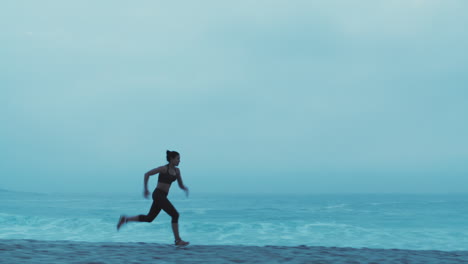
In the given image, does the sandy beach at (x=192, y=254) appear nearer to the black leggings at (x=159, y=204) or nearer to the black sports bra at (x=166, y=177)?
the black leggings at (x=159, y=204)

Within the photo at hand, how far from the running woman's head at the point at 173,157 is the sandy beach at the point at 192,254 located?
5.13 feet

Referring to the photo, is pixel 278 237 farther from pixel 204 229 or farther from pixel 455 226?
pixel 455 226

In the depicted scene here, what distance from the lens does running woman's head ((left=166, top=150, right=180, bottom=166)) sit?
7383mm

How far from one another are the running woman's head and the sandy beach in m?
1.56

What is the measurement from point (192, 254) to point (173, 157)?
1.70 m

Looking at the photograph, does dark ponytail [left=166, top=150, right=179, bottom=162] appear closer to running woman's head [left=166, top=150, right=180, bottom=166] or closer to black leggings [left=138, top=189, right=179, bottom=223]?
running woman's head [left=166, top=150, right=180, bottom=166]

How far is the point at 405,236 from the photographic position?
22.5 metres

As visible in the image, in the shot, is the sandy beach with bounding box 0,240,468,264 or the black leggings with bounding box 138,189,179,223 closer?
the sandy beach with bounding box 0,240,468,264

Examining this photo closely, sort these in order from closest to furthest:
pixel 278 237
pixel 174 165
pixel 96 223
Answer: pixel 174 165 < pixel 278 237 < pixel 96 223

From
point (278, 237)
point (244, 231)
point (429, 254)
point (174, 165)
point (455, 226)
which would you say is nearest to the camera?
point (174, 165)

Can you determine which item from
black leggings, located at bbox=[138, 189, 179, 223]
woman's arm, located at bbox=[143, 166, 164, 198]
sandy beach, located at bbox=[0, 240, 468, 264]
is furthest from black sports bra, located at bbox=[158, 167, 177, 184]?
sandy beach, located at bbox=[0, 240, 468, 264]

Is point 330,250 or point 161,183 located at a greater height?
point 161,183

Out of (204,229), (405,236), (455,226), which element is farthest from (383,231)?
(204,229)

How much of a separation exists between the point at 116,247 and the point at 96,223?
19.1 meters
